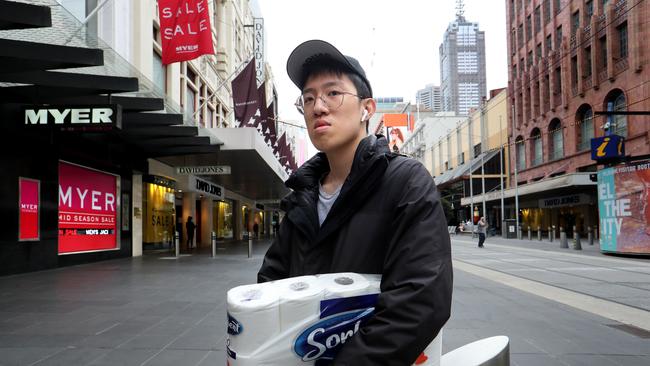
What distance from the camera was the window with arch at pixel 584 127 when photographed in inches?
1342

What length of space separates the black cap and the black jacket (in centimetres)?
26

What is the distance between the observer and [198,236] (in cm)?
3023

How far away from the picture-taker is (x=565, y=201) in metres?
37.7

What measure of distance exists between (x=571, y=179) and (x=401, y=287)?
32.6 m

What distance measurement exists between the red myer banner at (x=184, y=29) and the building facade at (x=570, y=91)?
2406cm

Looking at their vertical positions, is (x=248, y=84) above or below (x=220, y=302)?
above

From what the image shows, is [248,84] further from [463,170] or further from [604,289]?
[463,170]

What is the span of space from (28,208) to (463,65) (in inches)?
6083

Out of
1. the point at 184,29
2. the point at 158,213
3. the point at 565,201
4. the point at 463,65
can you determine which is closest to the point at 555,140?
the point at 565,201

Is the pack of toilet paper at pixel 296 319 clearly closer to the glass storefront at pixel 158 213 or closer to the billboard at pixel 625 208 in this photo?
the billboard at pixel 625 208

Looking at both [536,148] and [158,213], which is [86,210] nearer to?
[158,213]

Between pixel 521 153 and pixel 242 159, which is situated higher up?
pixel 521 153

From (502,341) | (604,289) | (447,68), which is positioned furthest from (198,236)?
(447,68)

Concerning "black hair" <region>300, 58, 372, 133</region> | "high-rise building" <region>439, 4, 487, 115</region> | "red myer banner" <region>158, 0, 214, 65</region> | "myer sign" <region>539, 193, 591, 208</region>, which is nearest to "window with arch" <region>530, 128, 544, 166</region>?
"myer sign" <region>539, 193, 591, 208</region>
